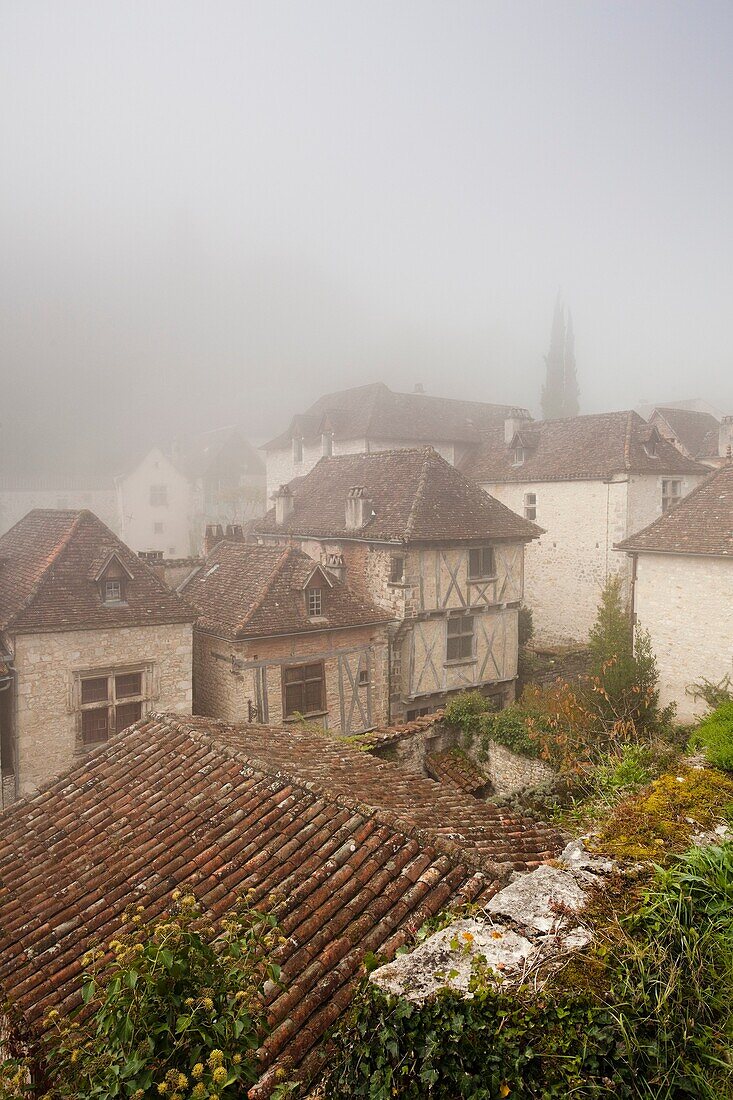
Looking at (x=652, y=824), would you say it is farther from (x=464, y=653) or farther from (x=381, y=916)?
(x=464, y=653)

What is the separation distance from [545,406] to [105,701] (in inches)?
2807

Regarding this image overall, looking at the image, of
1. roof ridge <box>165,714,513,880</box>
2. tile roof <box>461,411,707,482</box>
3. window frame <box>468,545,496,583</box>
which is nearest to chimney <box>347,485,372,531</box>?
window frame <box>468,545,496,583</box>

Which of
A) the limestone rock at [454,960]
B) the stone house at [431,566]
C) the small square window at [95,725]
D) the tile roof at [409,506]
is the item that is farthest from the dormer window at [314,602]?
the limestone rock at [454,960]

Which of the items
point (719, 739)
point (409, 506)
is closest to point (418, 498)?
point (409, 506)

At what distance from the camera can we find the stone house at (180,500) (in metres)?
42.4

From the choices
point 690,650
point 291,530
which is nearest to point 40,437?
point 291,530

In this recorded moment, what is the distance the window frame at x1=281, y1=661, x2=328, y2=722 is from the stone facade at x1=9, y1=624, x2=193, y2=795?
2.45 metres

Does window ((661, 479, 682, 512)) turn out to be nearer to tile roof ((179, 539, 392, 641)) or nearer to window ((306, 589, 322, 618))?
tile roof ((179, 539, 392, 641))

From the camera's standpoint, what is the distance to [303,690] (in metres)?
15.8

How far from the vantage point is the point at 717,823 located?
4082 millimetres

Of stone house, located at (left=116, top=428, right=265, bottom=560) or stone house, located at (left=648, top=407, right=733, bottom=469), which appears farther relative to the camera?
stone house, located at (left=116, top=428, right=265, bottom=560)

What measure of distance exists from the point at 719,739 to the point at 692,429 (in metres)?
33.2

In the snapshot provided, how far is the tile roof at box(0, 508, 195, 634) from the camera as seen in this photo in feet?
42.0

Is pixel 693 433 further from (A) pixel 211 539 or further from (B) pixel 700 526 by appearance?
(A) pixel 211 539
